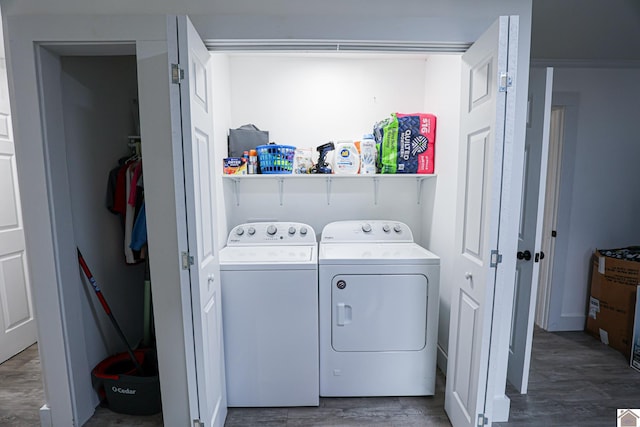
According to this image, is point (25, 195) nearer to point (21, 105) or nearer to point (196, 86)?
point (21, 105)

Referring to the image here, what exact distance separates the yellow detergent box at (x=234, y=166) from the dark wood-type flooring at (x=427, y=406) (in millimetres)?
1597

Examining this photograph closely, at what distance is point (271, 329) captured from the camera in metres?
1.76

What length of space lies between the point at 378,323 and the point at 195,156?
1401 mm

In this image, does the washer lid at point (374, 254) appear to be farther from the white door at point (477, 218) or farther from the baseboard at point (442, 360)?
the baseboard at point (442, 360)

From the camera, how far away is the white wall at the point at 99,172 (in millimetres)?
1702

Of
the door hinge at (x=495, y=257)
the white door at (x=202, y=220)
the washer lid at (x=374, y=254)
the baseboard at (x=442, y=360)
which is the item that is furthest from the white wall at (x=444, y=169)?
the white door at (x=202, y=220)

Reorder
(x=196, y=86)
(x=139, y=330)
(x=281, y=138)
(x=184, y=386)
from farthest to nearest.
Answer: (x=281, y=138), (x=139, y=330), (x=184, y=386), (x=196, y=86)

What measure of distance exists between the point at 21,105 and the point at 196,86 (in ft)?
3.08

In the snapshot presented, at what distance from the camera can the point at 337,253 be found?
1.93 meters

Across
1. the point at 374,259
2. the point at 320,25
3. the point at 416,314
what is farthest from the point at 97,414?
the point at 320,25

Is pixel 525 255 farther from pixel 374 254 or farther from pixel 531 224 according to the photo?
pixel 374 254

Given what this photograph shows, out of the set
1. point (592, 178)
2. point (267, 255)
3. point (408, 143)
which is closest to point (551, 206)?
point (592, 178)

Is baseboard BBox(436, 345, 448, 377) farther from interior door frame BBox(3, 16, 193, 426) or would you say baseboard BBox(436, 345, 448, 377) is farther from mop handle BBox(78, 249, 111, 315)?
mop handle BBox(78, 249, 111, 315)

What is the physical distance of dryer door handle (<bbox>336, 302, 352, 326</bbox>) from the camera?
1.80 m
